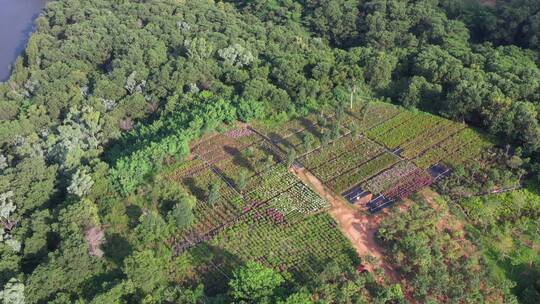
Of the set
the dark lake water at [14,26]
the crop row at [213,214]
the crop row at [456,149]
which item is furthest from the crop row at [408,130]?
the dark lake water at [14,26]

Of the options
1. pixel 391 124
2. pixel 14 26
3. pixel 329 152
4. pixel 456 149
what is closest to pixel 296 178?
pixel 329 152

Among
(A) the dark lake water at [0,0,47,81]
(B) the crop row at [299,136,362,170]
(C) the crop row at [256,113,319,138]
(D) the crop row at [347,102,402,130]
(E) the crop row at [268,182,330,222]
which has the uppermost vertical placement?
(D) the crop row at [347,102,402,130]

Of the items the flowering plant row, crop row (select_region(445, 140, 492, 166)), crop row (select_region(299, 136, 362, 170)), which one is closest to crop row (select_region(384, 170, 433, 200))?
crop row (select_region(445, 140, 492, 166))

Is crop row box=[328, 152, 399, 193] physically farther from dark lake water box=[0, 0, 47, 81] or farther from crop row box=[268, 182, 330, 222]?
dark lake water box=[0, 0, 47, 81]

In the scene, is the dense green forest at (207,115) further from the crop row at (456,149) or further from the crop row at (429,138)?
the crop row at (456,149)

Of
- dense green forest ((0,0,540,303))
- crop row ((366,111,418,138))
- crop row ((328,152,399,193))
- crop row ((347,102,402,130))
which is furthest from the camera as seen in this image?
crop row ((347,102,402,130))

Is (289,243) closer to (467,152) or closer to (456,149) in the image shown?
(456,149)
